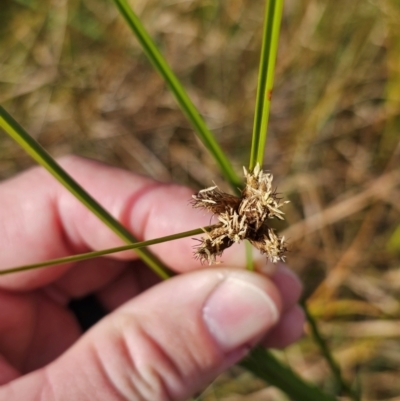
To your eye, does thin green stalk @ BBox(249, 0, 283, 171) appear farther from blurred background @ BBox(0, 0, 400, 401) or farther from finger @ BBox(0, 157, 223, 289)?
blurred background @ BBox(0, 0, 400, 401)

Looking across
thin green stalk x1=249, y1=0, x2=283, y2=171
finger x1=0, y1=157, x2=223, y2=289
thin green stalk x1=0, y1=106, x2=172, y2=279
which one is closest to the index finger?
finger x1=0, y1=157, x2=223, y2=289

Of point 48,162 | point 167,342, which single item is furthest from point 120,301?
point 48,162

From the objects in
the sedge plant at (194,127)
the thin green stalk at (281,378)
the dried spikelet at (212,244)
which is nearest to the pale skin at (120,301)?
the thin green stalk at (281,378)

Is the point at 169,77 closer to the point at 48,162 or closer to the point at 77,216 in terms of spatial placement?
the point at 48,162

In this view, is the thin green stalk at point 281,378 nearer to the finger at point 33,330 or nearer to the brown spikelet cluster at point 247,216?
the brown spikelet cluster at point 247,216

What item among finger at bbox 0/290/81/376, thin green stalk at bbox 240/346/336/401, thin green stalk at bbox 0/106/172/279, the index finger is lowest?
thin green stalk at bbox 240/346/336/401

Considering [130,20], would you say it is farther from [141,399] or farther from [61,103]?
[61,103]
